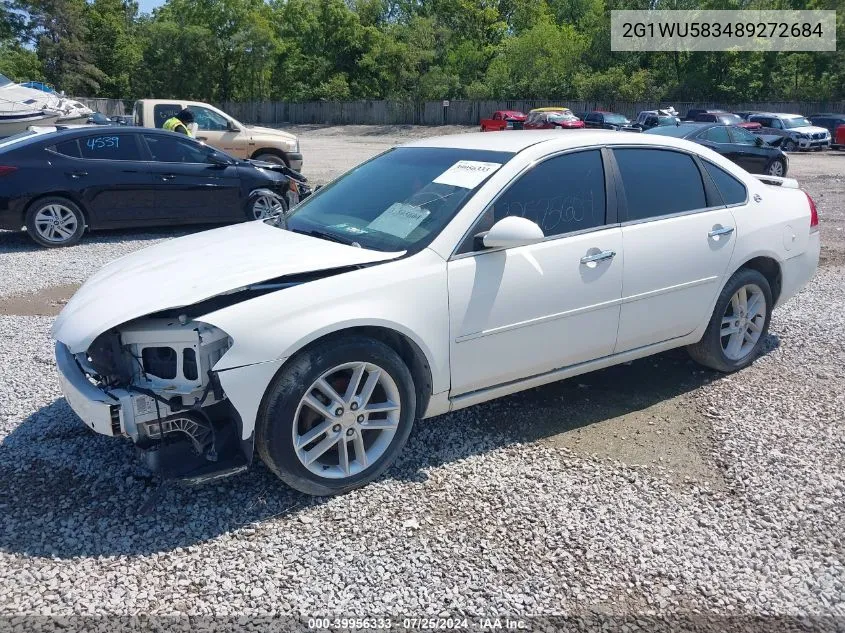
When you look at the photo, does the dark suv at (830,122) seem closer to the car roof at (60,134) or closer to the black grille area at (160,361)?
the car roof at (60,134)

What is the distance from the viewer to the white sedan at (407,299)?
3416 mm

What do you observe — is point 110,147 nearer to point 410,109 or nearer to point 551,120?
point 551,120

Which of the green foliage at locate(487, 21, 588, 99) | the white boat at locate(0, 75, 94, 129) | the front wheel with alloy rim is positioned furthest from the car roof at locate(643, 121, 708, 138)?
the green foliage at locate(487, 21, 588, 99)

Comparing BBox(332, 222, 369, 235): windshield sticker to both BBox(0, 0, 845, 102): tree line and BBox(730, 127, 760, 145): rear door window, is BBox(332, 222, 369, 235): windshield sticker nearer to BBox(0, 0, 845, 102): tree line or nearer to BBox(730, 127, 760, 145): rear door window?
BBox(730, 127, 760, 145): rear door window

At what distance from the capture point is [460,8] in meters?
67.9

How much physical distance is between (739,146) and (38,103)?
16535 mm

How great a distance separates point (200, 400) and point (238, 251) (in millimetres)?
946

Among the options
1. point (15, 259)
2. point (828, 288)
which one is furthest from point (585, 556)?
point (15, 259)

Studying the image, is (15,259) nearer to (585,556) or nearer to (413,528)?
(413,528)

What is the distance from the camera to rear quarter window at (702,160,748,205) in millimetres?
5094

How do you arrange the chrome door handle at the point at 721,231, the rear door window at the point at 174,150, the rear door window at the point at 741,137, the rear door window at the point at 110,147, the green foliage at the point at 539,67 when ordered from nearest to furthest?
the chrome door handle at the point at 721,231 < the rear door window at the point at 110,147 < the rear door window at the point at 174,150 < the rear door window at the point at 741,137 < the green foliage at the point at 539,67

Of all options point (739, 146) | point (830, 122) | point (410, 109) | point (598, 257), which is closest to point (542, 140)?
point (598, 257)

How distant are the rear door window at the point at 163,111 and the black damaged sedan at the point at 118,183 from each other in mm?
6799

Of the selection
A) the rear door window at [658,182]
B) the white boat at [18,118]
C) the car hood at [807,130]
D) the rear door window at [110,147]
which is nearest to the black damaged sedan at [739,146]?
the rear door window at [110,147]
